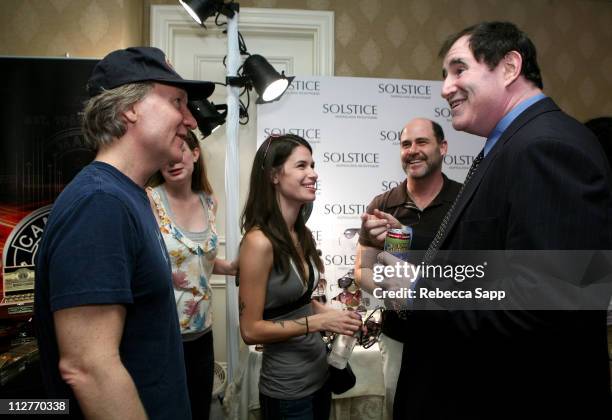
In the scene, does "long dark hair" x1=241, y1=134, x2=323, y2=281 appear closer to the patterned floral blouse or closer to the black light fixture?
the patterned floral blouse

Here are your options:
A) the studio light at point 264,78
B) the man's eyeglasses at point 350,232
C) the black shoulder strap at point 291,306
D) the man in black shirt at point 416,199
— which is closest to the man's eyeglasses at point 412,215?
the man in black shirt at point 416,199

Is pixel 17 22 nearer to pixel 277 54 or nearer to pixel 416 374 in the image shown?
pixel 277 54

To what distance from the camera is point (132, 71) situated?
952mm

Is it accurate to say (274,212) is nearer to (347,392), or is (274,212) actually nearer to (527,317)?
(527,317)

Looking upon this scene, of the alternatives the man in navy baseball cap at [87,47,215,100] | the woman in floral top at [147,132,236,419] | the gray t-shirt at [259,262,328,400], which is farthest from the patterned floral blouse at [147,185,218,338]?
the man in navy baseball cap at [87,47,215,100]

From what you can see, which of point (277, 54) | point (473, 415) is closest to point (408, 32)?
point (277, 54)

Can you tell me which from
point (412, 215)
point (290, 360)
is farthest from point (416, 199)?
point (290, 360)

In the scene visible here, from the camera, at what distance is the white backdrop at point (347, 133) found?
3.08 m

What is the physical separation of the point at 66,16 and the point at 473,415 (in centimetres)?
318

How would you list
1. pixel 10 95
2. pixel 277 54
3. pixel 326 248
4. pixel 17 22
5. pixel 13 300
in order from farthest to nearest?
pixel 277 54, pixel 326 248, pixel 17 22, pixel 10 95, pixel 13 300

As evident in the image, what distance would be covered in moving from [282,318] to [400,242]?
560mm

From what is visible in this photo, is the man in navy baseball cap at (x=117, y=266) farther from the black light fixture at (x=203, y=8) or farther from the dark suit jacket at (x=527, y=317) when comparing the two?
the black light fixture at (x=203, y=8)

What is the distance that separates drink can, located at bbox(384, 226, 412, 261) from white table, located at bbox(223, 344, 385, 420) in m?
1.21

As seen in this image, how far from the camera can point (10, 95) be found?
2.19 m
